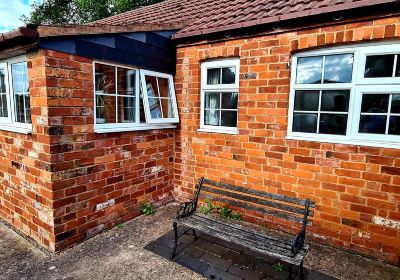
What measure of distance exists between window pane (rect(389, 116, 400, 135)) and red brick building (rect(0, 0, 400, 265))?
2cm

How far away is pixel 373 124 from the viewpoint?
3.23 metres

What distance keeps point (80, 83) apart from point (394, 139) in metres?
4.32

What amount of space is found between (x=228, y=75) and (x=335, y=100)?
1813 mm

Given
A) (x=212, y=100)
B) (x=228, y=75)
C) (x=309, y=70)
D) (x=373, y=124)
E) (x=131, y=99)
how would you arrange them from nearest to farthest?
(x=373, y=124) → (x=309, y=70) → (x=131, y=99) → (x=228, y=75) → (x=212, y=100)

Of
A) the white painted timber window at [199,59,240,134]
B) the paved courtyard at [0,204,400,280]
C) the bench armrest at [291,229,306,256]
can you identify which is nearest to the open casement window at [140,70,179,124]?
the white painted timber window at [199,59,240,134]

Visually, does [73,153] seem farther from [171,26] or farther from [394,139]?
[394,139]

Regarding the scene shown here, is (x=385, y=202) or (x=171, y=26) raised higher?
(x=171, y=26)

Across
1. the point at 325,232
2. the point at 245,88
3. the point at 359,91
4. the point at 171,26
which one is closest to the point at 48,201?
the point at 245,88

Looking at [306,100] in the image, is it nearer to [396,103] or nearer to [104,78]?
[396,103]

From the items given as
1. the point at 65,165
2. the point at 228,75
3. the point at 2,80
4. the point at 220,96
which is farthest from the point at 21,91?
the point at 228,75

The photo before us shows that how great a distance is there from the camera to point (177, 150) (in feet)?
16.9

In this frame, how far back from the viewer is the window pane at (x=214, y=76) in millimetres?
4504

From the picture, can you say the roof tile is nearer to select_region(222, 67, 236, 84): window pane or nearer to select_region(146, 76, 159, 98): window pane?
select_region(222, 67, 236, 84): window pane

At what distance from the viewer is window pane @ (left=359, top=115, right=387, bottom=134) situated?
3.17 metres
